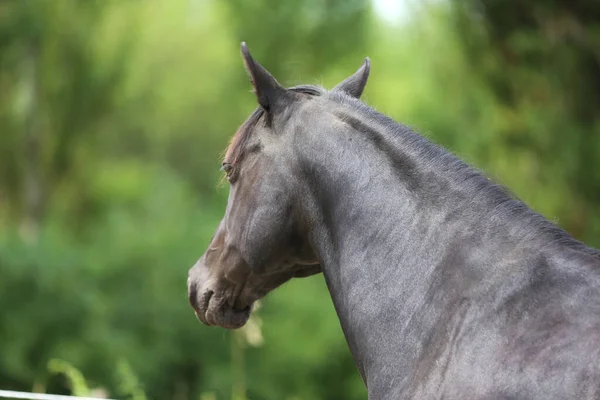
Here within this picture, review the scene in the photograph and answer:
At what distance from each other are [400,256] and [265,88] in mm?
842

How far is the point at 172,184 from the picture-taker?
2072cm

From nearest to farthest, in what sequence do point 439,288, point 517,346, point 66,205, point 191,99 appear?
point 517,346 < point 439,288 < point 66,205 < point 191,99

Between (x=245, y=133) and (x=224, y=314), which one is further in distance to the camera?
(x=224, y=314)

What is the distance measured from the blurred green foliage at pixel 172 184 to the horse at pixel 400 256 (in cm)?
606

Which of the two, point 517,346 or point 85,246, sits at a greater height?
point 85,246

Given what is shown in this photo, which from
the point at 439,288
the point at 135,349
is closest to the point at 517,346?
the point at 439,288

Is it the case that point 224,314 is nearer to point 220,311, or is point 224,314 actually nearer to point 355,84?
point 220,311

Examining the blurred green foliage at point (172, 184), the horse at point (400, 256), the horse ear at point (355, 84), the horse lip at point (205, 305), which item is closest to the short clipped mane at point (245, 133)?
the horse at point (400, 256)

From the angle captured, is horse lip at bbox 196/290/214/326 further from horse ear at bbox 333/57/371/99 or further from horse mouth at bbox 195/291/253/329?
horse ear at bbox 333/57/371/99

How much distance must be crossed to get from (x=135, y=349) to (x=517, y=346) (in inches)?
462

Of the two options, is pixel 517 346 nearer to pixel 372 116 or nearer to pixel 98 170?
pixel 372 116

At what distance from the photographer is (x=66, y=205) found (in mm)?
17234

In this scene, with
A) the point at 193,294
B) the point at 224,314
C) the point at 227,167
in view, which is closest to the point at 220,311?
the point at 224,314

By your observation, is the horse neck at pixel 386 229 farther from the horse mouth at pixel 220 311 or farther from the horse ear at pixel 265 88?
the horse mouth at pixel 220 311
